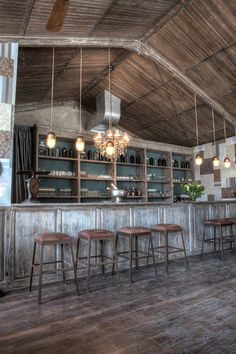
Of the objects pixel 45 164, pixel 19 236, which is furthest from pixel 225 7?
pixel 45 164

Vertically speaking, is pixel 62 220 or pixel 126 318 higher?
pixel 62 220

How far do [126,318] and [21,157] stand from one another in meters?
4.85

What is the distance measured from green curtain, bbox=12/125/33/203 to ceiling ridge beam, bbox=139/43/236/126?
10.8ft

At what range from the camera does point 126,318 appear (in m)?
2.33

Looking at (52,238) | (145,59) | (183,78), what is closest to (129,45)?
(145,59)

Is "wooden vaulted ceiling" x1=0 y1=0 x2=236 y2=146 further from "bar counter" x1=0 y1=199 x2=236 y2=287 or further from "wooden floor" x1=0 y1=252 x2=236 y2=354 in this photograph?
"wooden floor" x1=0 y1=252 x2=236 y2=354

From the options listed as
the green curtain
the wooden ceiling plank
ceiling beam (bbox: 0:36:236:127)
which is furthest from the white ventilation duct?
the wooden ceiling plank

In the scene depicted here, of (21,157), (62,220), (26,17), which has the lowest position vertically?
(62,220)

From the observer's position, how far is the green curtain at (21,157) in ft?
19.7

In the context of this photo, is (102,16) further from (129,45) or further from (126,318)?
(126,318)

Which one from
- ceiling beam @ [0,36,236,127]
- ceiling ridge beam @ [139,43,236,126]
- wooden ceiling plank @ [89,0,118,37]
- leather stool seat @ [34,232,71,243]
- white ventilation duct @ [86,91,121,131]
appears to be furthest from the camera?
white ventilation duct @ [86,91,121,131]

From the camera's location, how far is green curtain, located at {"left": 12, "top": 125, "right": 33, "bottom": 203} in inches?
237

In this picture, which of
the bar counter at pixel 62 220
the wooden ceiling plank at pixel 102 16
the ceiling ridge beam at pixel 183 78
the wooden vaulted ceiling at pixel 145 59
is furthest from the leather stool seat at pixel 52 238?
the ceiling ridge beam at pixel 183 78

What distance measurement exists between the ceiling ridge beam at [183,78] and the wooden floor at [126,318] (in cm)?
435
